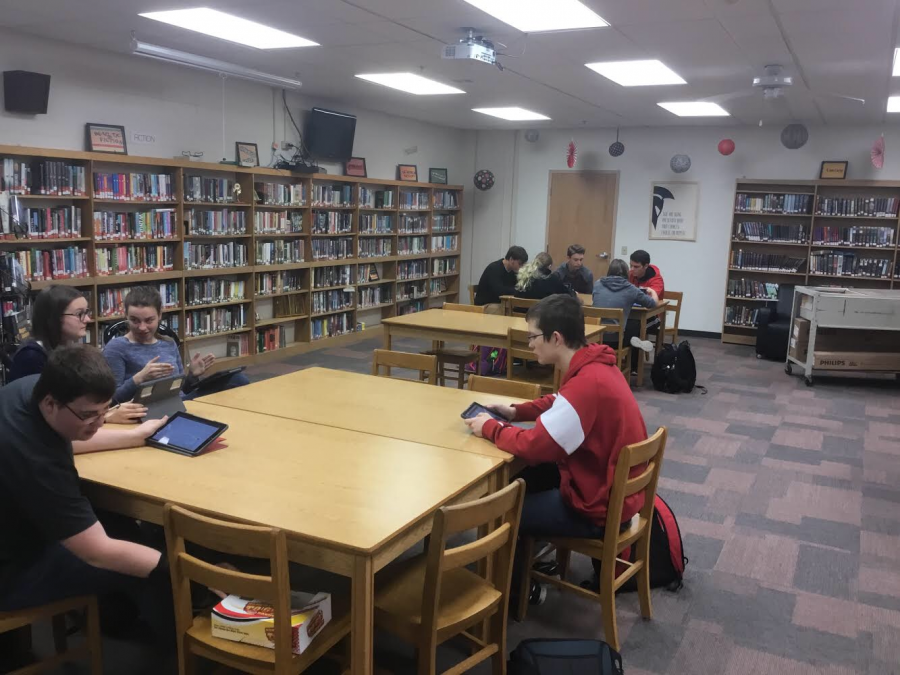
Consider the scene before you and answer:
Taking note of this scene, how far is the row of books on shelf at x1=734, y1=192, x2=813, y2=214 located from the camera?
9.00 meters

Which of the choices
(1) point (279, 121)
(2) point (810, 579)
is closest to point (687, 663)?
(2) point (810, 579)

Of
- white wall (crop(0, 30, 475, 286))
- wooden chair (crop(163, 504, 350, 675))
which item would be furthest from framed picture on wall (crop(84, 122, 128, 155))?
wooden chair (crop(163, 504, 350, 675))

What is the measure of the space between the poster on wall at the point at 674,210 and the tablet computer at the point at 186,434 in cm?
852

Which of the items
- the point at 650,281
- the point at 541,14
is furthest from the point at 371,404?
the point at 650,281

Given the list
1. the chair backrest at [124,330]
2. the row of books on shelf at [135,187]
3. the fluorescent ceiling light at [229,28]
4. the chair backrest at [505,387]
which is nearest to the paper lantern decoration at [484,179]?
the row of books on shelf at [135,187]

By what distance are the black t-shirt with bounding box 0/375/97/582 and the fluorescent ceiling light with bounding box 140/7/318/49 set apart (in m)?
3.45

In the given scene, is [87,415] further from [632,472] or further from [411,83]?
[411,83]

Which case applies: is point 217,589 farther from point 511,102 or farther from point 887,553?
point 511,102

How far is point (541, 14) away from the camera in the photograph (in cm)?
444

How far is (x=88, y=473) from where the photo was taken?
2244 millimetres

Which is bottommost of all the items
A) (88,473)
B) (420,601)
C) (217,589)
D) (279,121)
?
(420,601)

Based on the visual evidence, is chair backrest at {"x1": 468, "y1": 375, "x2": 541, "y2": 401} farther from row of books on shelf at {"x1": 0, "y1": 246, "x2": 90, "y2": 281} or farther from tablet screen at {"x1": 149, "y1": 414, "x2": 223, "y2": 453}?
row of books on shelf at {"x1": 0, "y1": 246, "x2": 90, "y2": 281}

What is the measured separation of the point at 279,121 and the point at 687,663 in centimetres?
660

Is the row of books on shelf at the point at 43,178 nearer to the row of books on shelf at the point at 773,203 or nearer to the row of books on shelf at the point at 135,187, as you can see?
the row of books on shelf at the point at 135,187
